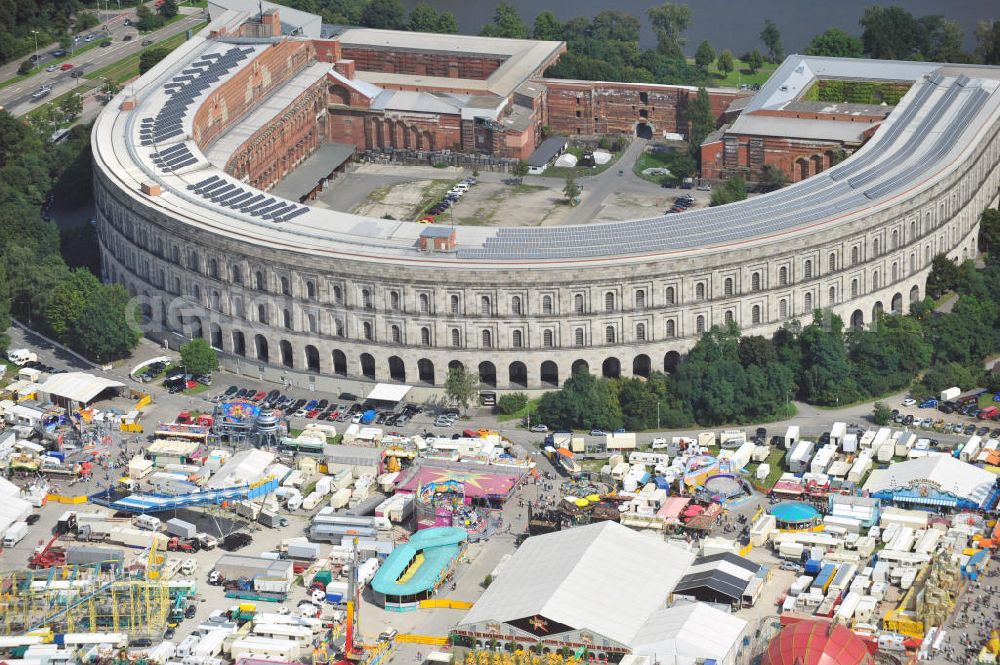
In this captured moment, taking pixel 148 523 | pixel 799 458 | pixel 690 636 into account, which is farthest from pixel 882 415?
pixel 148 523

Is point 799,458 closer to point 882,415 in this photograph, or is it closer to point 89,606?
point 882,415

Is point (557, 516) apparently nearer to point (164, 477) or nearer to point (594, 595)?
point (594, 595)

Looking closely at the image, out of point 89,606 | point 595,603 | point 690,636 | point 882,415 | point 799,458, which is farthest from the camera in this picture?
point 882,415

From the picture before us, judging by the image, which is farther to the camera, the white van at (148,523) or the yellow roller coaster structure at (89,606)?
the white van at (148,523)

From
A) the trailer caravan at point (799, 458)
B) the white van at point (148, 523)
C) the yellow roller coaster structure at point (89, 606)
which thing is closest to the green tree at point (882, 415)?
the trailer caravan at point (799, 458)

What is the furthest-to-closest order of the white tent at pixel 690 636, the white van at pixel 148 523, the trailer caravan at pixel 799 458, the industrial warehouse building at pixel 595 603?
the trailer caravan at pixel 799 458 < the white van at pixel 148 523 < the industrial warehouse building at pixel 595 603 < the white tent at pixel 690 636

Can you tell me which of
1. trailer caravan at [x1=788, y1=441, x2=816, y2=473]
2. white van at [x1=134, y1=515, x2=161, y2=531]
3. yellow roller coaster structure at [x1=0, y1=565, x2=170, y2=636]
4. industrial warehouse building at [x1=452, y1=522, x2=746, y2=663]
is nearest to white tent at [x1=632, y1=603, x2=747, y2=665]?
industrial warehouse building at [x1=452, y1=522, x2=746, y2=663]

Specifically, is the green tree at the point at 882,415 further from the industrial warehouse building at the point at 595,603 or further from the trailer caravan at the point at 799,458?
the industrial warehouse building at the point at 595,603
